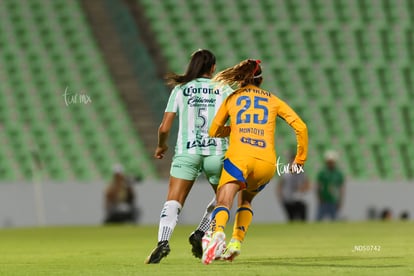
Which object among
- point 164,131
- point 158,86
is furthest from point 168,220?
point 158,86

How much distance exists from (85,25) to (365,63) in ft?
22.8

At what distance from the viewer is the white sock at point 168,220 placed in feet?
32.5

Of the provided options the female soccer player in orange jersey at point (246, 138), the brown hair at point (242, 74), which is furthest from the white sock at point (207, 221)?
the brown hair at point (242, 74)

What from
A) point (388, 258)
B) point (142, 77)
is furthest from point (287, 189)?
point (388, 258)

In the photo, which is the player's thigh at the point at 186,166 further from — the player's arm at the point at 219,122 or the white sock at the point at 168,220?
the player's arm at the point at 219,122

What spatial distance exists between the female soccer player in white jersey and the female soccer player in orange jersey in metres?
0.29

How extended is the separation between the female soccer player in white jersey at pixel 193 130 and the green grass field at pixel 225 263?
0.67m

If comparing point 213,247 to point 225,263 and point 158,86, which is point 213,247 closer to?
point 225,263

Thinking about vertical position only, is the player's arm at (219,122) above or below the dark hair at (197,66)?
below

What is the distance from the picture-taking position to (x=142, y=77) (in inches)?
1003

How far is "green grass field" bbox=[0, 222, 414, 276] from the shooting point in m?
9.15

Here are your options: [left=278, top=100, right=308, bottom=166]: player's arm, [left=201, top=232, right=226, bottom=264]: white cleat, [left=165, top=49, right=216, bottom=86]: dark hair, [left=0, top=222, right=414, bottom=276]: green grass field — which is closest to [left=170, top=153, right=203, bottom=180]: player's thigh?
[left=165, top=49, right=216, bottom=86]: dark hair

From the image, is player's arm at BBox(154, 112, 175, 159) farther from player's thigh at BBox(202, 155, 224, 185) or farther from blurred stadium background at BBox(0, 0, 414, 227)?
blurred stadium background at BBox(0, 0, 414, 227)

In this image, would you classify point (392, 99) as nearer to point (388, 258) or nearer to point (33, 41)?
point (33, 41)
